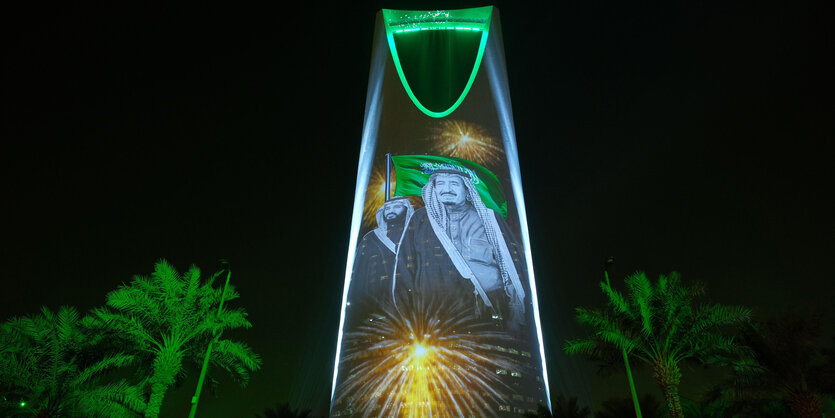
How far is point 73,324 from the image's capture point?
14.9m

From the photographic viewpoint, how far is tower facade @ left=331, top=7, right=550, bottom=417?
64.0 feet

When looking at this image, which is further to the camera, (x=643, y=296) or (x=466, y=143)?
(x=466, y=143)

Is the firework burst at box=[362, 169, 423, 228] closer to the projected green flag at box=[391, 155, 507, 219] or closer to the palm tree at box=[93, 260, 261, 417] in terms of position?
the projected green flag at box=[391, 155, 507, 219]

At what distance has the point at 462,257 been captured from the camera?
22.1 meters

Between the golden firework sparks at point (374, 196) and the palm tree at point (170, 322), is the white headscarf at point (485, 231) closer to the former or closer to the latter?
the golden firework sparks at point (374, 196)

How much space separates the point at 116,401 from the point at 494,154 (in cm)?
1779

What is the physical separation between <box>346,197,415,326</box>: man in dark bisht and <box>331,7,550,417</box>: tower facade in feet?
0.16

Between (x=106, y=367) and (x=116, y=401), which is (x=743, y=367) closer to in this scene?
(x=116, y=401)

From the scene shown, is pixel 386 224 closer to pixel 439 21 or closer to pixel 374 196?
pixel 374 196

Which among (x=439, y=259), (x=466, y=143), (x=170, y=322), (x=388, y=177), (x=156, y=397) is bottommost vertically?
(x=156, y=397)

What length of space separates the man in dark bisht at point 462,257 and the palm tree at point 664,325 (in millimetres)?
6347

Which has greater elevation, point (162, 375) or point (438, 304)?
point (438, 304)

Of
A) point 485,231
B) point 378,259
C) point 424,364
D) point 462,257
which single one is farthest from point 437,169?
point 424,364

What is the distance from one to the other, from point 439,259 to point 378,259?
2454 millimetres
